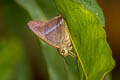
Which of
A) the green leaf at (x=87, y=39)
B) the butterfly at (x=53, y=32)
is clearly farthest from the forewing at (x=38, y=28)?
the green leaf at (x=87, y=39)

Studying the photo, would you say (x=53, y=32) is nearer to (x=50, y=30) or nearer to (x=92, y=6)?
(x=50, y=30)

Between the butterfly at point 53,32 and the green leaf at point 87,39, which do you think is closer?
Result: the green leaf at point 87,39

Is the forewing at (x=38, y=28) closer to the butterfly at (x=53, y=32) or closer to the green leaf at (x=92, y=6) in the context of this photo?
the butterfly at (x=53, y=32)

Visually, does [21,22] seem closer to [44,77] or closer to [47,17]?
[47,17]

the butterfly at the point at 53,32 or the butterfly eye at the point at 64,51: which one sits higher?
the butterfly at the point at 53,32

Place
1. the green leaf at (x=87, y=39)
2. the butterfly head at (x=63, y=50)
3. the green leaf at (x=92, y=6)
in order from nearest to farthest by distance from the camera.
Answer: the green leaf at (x=87, y=39)
the green leaf at (x=92, y=6)
the butterfly head at (x=63, y=50)

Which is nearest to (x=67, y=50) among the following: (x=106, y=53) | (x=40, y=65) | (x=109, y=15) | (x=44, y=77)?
(x=106, y=53)
